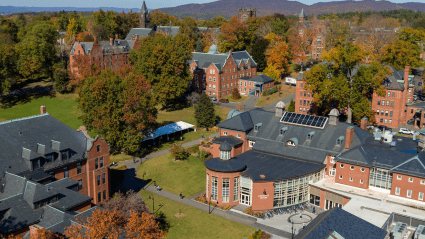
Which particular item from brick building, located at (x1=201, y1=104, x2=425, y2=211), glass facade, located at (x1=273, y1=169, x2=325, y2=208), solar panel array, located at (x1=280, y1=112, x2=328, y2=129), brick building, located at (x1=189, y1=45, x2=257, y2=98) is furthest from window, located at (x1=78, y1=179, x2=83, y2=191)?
brick building, located at (x1=189, y1=45, x2=257, y2=98)

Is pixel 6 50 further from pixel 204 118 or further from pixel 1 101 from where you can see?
→ pixel 204 118

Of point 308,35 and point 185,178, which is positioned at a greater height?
point 308,35

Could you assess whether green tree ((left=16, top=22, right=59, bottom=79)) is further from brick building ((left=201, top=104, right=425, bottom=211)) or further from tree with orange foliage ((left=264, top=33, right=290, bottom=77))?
brick building ((left=201, top=104, right=425, bottom=211))

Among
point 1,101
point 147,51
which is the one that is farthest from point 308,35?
point 1,101

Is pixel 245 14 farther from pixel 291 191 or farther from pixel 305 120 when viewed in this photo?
pixel 291 191

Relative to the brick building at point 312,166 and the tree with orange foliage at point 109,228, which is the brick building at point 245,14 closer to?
the brick building at point 312,166

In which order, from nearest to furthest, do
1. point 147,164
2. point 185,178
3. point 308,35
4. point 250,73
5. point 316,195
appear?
point 316,195 → point 185,178 → point 147,164 → point 250,73 → point 308,35
